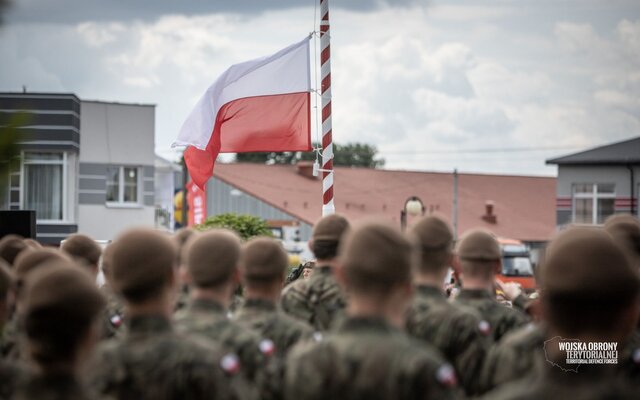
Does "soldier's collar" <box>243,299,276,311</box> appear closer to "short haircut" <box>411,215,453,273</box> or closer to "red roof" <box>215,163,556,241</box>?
"short haircut" <box>411,215,453,273</box>

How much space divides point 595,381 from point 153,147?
35.7 meters

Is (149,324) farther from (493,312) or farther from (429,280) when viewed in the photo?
(493,312)

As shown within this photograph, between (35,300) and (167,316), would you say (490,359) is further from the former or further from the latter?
(35,300)

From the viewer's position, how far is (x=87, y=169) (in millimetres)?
36438

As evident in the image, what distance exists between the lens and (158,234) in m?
4.64

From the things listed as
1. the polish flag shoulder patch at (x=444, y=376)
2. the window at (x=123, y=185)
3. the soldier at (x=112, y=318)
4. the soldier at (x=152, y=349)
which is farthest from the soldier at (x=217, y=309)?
the window at (x=123, y=185)

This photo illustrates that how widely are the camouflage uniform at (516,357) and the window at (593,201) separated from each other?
48.4m

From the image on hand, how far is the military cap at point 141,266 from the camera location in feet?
14.6

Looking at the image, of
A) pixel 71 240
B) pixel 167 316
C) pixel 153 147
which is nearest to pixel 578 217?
pixel 153 147

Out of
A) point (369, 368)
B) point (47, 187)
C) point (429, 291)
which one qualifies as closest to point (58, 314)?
point (369, 368)

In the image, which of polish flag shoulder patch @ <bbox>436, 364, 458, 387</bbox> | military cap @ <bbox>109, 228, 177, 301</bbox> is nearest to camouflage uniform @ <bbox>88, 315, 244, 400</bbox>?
military cap @ <bbox>109, 228, 177, 301</bbox>

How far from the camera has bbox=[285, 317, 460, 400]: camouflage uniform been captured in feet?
12.5
